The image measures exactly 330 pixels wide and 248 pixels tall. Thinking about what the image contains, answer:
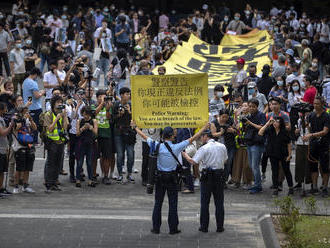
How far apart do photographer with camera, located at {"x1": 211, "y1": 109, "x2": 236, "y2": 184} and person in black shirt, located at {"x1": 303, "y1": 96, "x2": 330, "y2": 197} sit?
4.72 ft

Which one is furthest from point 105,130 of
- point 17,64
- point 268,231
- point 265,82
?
point 17,64

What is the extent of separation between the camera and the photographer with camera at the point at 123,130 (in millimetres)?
15336

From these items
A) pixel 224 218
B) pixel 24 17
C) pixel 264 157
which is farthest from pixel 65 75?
pixel 24 17

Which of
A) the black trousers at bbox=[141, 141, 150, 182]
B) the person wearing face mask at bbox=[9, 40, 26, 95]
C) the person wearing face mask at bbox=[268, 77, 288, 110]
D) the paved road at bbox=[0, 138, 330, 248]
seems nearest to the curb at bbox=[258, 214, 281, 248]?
the paved road at bbox=[0, 138, 330, 248]

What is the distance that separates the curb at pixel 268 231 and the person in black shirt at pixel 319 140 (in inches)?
96.6

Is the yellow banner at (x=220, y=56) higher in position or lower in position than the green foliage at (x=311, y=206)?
higher

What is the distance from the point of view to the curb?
10.9 meters

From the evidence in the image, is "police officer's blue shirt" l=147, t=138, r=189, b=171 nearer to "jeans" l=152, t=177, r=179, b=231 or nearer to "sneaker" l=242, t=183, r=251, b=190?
"jeans" l=152, t=177, r=179, b=231

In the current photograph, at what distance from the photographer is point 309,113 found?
14945 mm

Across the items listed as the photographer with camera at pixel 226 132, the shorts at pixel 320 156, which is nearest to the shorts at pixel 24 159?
the photographer with camera at pixel 226 132

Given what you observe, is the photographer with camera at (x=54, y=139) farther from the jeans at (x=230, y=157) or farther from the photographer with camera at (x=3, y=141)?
the jeans at (x=230, y=157)

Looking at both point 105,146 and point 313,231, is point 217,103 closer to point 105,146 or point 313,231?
point 105,146

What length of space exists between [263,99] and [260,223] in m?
5.31

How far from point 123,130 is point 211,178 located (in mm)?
4018
